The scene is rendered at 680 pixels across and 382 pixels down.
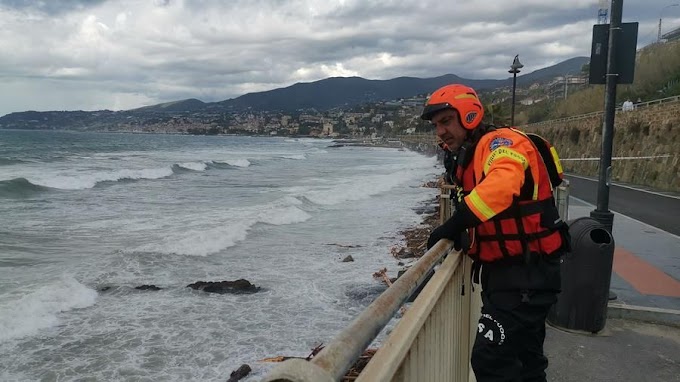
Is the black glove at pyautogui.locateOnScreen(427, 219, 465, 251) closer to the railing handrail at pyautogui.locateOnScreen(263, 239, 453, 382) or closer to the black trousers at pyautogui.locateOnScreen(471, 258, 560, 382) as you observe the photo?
the black trousers at pyautogui.locateOnScreen(471, 258, 560, 382)

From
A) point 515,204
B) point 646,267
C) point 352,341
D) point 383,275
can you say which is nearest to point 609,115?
point 646,267

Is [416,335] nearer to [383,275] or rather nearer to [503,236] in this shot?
[503,236]

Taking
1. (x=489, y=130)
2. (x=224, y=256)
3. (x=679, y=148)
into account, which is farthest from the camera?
(x=679, y=148)

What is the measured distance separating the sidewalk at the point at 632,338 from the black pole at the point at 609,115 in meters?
1.01

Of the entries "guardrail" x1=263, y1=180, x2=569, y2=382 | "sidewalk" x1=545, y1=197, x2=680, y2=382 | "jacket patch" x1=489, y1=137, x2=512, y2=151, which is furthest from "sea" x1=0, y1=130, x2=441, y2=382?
"jacket patch" x1=489, y1=137, x2=512, y2=151

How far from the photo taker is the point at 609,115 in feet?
19.0

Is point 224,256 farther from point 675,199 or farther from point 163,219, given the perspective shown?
point 675,199

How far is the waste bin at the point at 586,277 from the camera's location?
504cm

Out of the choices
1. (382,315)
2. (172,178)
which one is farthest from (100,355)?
(172,178)

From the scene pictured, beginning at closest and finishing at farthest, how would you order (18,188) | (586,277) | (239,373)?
(586,277) < (239,373) < (18,188)

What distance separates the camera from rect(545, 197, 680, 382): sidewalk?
4.49 metres

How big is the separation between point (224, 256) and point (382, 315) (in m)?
12.7

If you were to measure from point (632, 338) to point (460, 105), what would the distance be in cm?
371

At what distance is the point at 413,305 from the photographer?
2.06 meters
